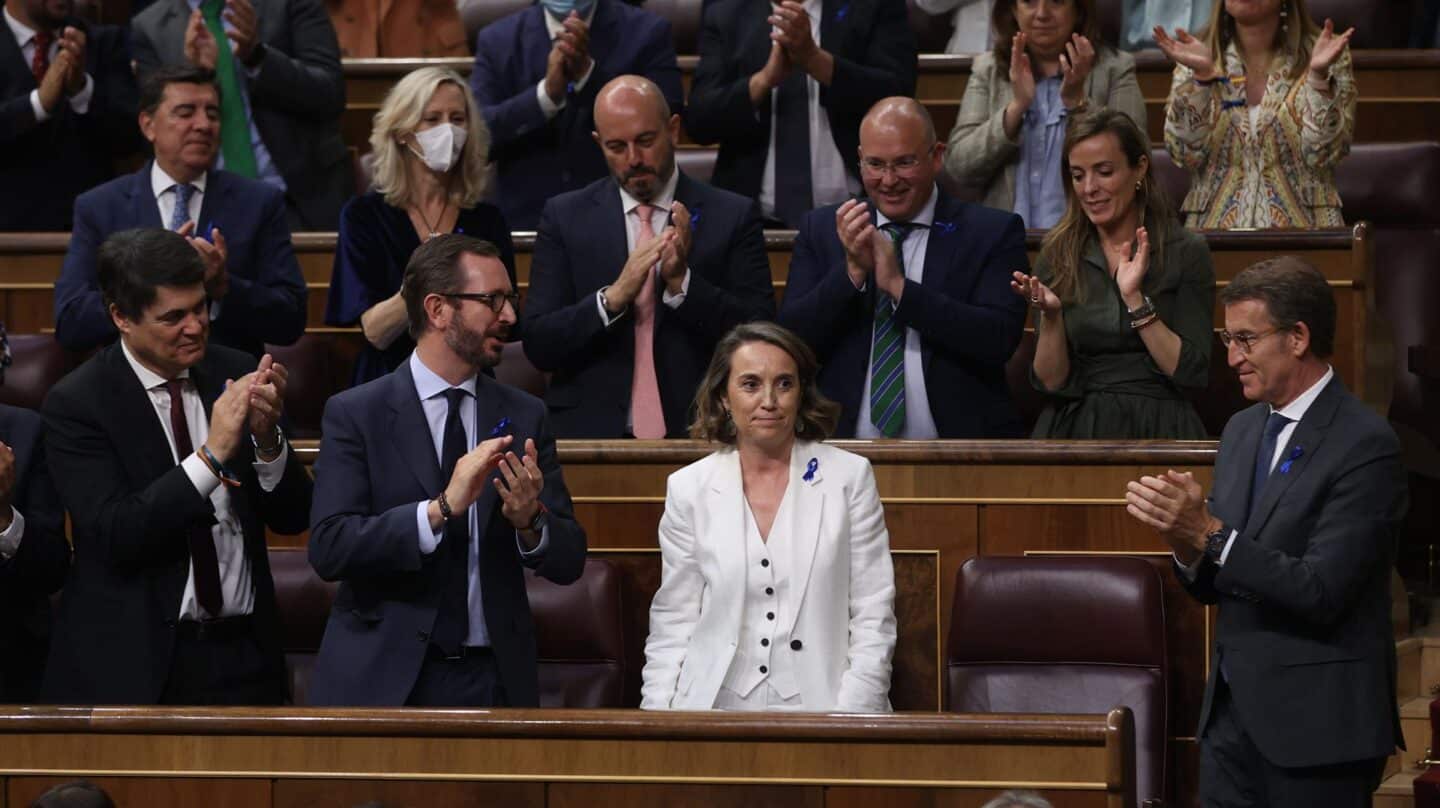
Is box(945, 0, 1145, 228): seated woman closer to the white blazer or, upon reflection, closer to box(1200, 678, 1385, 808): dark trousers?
the white blazer

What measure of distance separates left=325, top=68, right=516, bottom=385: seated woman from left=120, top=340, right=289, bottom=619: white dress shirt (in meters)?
0.83

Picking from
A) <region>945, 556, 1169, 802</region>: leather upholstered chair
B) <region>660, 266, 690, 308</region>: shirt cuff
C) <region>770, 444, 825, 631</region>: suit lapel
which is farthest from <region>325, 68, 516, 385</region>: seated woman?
<region>945, 556, 1169, 802</region>: leather upholstered chair

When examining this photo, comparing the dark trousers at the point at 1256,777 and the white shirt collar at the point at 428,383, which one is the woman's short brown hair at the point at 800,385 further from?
the dark trousers at the point at 1256,777

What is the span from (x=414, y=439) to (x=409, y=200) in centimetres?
115

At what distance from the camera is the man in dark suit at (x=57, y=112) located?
545 centimetres

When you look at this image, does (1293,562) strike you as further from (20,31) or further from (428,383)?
(20,31)

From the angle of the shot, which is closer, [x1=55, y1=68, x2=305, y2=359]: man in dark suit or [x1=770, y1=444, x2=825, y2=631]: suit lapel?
[x1=770, y1=444, x2=825, y2=631]: suit lapel

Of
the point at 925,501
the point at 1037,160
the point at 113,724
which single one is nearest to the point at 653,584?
the point at 925,501

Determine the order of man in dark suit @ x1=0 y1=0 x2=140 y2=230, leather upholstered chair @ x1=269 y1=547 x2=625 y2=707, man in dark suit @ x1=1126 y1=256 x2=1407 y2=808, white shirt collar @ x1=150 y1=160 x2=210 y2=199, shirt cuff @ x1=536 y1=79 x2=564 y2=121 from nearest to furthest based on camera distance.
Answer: man in dark suit @ x1=1126 y1=256 x2=1407 y2=808
leather upholstered chair @ x1=269 y1=547 x2=625 y2=707
white shirt collar @ x1=150 y1=160 x2=210 y2=199
shirt cuff @ x1=536 y1=79 x2=564 y2=121
man in dark suit @ x1=0 y1=0 x2=140 y2=230

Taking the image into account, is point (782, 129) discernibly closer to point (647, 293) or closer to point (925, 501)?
point (647, 293)

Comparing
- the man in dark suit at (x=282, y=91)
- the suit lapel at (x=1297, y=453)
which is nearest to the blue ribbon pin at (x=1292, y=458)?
the suit lapel at (x=1297, y=453)

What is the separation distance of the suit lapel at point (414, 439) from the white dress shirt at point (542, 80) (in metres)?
1.85

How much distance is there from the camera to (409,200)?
14.3 ft

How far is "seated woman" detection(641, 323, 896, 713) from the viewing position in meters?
3.39
